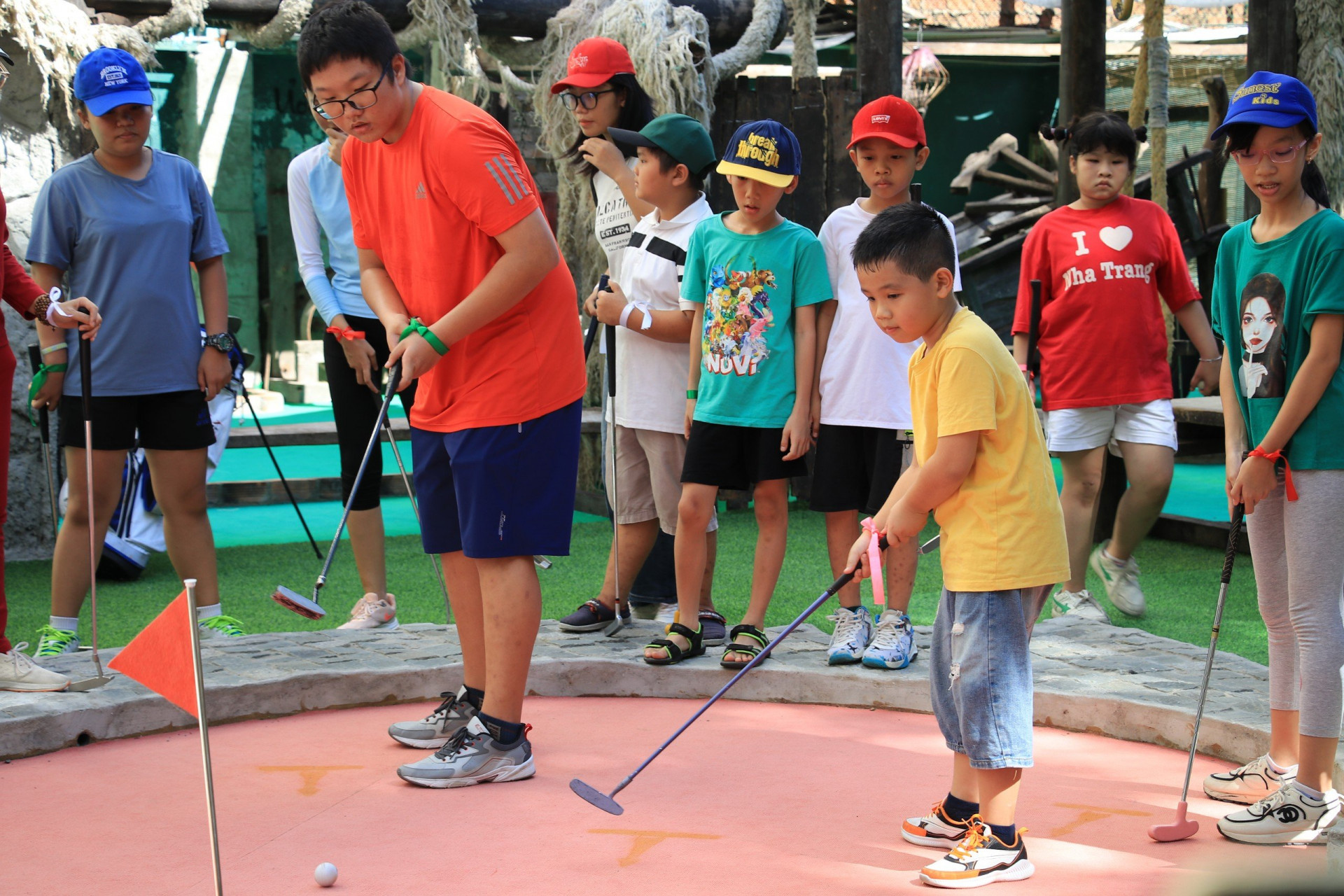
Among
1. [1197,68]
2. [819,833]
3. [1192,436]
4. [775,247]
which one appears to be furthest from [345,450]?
[1197,68]

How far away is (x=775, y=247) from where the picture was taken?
3.62 metres

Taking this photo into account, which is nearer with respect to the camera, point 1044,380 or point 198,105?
point 1044,380

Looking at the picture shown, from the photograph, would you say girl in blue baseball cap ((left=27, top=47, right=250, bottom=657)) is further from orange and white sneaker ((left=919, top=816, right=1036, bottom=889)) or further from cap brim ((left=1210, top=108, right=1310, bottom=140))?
cap brim ((left=1210, top=108, right=1310, bottom=140))

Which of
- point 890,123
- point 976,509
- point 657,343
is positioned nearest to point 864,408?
point 657,343

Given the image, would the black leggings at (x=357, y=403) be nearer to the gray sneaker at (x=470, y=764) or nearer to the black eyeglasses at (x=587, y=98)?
the black eyeglasses at (x=587, y=98)

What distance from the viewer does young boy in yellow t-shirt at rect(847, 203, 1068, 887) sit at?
2.35 m

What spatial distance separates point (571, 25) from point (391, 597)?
11.2ft

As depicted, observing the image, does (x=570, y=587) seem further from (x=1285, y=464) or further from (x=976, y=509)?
(x=1285, y=464)

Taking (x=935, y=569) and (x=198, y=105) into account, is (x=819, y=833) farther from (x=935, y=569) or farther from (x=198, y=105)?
(x=198, y=105)

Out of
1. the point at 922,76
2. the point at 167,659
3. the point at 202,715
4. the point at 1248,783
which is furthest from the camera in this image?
the point at 922,76

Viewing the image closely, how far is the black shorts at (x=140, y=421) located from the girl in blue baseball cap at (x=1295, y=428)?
2.90m

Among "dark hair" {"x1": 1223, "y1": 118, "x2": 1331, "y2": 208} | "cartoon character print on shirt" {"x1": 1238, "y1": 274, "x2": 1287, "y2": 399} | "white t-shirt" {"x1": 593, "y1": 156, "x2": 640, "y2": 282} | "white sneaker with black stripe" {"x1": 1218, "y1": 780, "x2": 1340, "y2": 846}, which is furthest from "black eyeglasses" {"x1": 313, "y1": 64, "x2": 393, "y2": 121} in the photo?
"white sneaker with black stripe" {"x1": 1218, "y1": 780, "x2": 1340, "y2": 846}

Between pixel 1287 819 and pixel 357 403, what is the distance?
289cm

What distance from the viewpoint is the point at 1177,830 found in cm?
250
